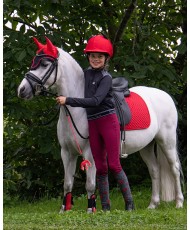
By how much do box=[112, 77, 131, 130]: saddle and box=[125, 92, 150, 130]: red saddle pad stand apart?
0.38 feet

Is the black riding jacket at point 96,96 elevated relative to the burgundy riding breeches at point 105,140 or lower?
elevated

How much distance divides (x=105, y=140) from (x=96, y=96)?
56 centimetres


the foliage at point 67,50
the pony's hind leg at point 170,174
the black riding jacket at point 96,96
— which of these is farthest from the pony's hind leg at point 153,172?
the black riding jacket at point 96,96

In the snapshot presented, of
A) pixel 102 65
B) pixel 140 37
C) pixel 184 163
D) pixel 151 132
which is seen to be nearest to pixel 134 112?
pixel 151 132

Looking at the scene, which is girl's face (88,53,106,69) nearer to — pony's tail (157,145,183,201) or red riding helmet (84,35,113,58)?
red riding helmet (84,35,113,58)

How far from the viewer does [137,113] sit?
23.6 feet

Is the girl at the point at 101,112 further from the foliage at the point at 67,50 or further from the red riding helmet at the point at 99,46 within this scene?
the foliage at the point at 67,50

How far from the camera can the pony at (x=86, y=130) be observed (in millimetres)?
6301

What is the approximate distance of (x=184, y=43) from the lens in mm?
8367

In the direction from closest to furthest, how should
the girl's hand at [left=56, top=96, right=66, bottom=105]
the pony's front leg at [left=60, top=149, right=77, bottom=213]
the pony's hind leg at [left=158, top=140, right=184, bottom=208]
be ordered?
1. the girl's hand at [left=56, top=96, right=66, bottom=105]
2. the pony's front leg at [left=60, top=149, right=77, bottom=213]
3. the pony's hind leg at [left=158, top=140, right=184, bottom=208]

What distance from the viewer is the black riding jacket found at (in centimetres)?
610

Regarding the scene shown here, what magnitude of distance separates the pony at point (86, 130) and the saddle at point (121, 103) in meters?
0.19

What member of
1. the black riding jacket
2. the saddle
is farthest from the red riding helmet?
the saddle

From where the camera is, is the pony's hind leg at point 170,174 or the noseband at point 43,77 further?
the pony's hind leg at point 170,174
